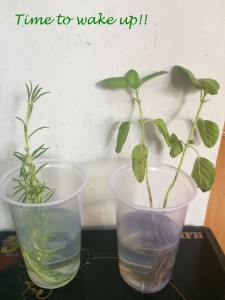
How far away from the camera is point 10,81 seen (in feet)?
1.87

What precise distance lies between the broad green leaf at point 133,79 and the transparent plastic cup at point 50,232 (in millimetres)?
210

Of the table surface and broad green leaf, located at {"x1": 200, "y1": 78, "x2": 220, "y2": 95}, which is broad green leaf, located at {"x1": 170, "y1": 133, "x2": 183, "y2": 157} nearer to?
broad green leaf, located at {"x1": 200, "y1": 78, "x2": 220, "y2": 95}

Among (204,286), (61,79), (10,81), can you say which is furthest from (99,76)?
(204,286)

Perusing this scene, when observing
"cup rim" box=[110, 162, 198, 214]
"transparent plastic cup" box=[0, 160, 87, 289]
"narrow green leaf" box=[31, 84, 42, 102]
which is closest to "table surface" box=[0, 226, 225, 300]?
"transparent plastic cup" box=[0, 160, 87, 289]

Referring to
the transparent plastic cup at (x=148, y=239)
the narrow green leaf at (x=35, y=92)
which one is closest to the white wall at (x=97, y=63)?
the narrow green leaf at (x=35, y=92)

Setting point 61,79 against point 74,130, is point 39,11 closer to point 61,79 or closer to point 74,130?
point 61,79

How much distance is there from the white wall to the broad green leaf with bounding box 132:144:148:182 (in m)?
0.13

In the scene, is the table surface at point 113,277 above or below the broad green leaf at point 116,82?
below

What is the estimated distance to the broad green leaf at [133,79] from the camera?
540 millimetres

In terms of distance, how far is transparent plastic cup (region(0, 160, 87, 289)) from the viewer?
1.77 ft

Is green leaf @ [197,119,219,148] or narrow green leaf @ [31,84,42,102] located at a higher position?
narrow green leaf @ [31,84,42,102]

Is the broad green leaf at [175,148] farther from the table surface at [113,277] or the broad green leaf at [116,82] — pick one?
the table surface at [113,277]

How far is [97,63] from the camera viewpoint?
56cm

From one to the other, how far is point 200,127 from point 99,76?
0.78 feet
